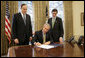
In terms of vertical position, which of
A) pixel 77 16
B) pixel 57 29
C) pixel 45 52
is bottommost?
pixel 45 52

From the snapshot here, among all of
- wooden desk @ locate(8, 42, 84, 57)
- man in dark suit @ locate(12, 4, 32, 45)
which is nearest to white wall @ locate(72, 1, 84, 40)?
man in dark suit @ locate(12, 4, 32, 45)

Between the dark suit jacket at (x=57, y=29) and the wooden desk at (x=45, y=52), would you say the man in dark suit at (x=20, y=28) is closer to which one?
the dark suit jacket at (x=57, y=29)

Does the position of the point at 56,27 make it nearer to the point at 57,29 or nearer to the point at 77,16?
the point at 57,29

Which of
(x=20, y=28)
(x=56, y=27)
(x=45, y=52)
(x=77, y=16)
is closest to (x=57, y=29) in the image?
(x=56, y=27)

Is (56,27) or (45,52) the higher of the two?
(56,27)

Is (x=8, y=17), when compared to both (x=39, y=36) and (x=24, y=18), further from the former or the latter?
(x=39, y=36)

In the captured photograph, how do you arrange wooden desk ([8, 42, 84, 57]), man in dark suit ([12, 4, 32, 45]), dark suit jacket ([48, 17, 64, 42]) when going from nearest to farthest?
wooden desk ([8, 42, 84, 57]) → man in dark suit ([12, 4, 32, 45]) → dark suit jacket ([48, 17, 64, 42])

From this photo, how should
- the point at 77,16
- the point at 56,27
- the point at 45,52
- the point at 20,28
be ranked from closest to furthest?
the point at 45,52 < the point at 20,28 < the point at 56,27 < the point at 77,16

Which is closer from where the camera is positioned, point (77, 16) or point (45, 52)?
point (45, 52)

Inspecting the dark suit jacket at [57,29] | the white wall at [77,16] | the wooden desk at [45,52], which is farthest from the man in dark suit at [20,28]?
the white wall at [77,16]

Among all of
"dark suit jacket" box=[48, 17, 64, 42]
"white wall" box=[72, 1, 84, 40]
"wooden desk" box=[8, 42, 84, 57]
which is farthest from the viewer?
"white wall" box=[72, 1, 84, 40]

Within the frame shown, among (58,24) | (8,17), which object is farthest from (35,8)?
(58,24)

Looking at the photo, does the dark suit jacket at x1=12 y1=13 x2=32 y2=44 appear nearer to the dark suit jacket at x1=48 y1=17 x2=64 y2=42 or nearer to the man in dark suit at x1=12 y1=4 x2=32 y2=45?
the man in dark suit at x1=12 y1=4 x2=32 y2=45

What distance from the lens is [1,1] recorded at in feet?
14.4
